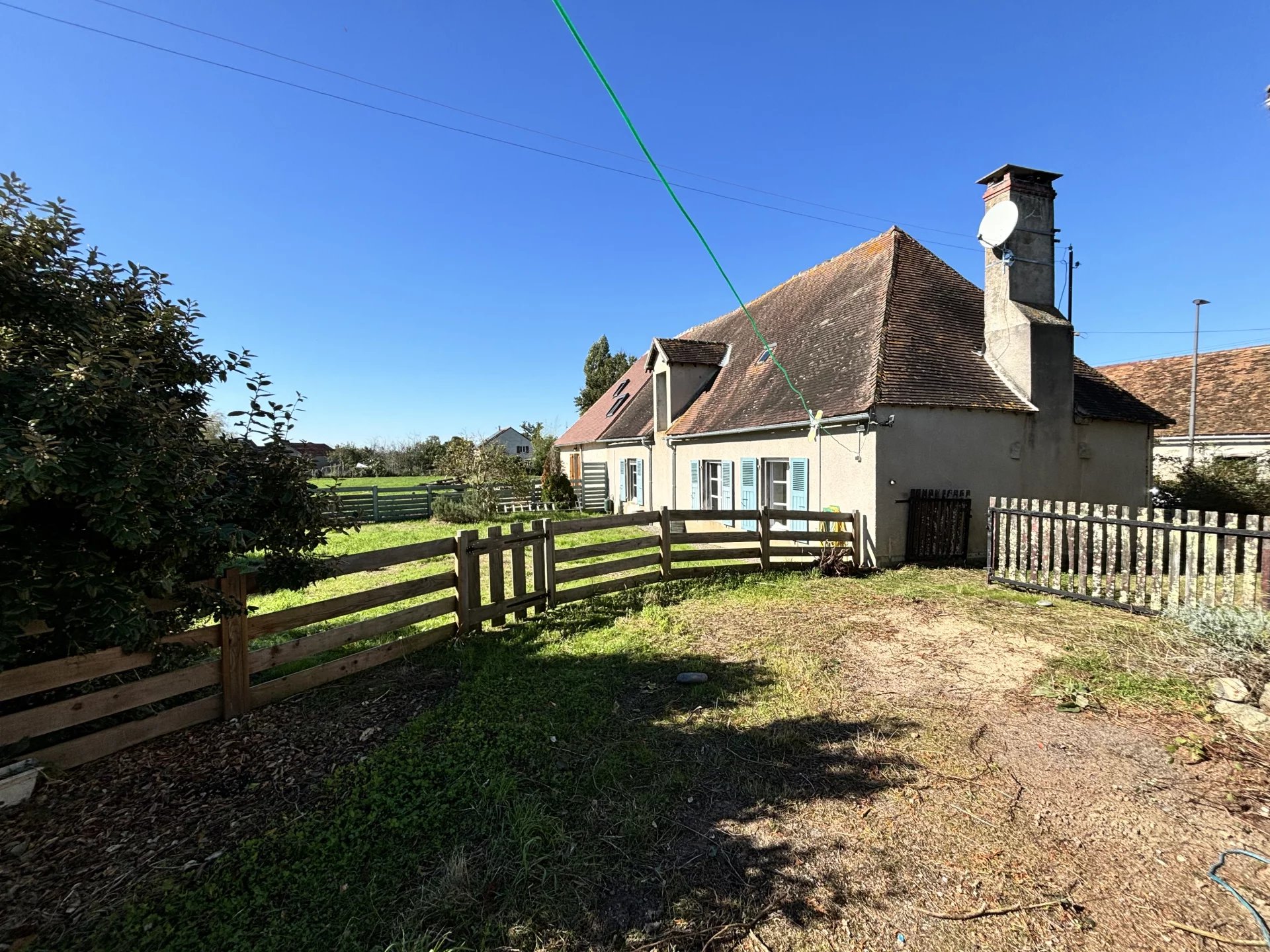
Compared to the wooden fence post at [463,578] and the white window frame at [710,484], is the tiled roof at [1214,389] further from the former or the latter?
the wooden fence post at [463,578]

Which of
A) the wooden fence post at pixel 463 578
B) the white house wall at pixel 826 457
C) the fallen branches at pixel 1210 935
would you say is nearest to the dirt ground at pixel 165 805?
the wooden fence post at pixel 463 578

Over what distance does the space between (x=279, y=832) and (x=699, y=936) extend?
2.26 metres

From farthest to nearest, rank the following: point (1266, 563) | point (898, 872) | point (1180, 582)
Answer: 1. point (1180, 582)
2. point (1266, 563)
3. point (898, 872)

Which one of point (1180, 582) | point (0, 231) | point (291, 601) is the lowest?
point (291, 601)

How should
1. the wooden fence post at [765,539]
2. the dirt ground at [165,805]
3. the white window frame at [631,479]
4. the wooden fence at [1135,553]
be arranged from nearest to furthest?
the dirt ground at [165,805], the wooden fence at [1135,553], the wooden fence post at [765,539], the white window frame at [631,479]

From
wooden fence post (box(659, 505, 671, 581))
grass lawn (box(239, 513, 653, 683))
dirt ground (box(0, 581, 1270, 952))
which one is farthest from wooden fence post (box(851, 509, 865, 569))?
dirt ground (box(0, 581, 1270, 952))

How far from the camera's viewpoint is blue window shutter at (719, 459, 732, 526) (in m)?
13.1

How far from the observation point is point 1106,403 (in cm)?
1139

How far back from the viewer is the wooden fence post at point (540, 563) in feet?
22.6

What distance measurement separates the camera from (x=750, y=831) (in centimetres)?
288

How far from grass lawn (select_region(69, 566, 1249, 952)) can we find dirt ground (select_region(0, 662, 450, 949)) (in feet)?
0.60

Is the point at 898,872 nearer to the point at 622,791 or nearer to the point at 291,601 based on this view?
the point at 622,791

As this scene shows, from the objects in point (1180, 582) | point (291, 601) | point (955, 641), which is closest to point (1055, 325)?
point (1180, 582)

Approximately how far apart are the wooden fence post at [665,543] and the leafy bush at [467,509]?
13618mm
